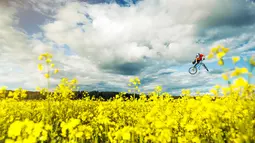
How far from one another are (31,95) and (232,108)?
137 feet

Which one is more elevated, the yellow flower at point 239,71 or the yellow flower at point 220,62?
the yellow flower at point 220,62

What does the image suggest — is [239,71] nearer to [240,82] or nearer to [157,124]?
[240,82]

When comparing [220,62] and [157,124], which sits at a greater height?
[220,62]

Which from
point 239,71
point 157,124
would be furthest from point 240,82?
point 157,124

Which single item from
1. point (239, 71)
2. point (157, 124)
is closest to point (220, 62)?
point (239, 71)

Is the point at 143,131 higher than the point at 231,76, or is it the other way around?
the point at 231,76

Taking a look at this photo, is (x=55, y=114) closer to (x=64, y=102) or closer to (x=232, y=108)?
(x=64, y=102)

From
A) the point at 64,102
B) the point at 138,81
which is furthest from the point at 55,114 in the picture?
the point at 138,81

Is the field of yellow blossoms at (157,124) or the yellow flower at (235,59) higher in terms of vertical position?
the yellow flower at (235,59)

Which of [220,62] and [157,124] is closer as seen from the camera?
[220,62]

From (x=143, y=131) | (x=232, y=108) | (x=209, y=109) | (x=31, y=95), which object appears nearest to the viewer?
(x=209, y=109)

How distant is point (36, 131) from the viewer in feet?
10.6

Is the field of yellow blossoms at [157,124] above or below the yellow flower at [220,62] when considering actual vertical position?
below

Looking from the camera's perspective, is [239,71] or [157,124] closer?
[239,71]
